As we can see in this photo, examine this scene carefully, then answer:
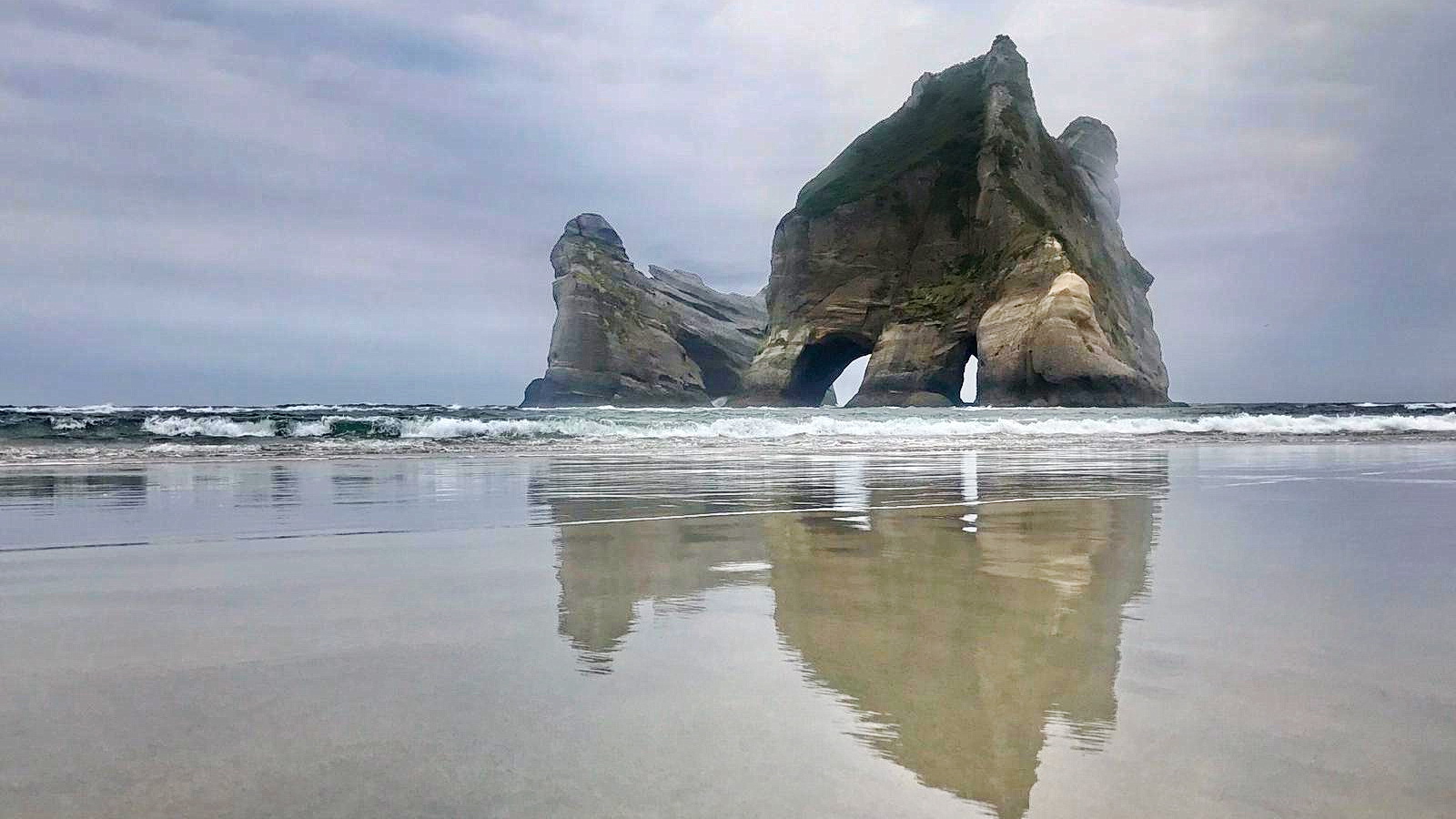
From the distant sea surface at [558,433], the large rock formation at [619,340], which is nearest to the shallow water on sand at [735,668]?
the distant sea surface at [558,433]

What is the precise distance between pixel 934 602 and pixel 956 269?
4890 cm

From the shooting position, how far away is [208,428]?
14.5m

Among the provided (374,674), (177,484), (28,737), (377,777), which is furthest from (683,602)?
(177,484)

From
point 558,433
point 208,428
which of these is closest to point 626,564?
point 558,433

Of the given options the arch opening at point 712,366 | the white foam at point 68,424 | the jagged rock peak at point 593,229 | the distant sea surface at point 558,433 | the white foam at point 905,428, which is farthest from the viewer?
the arch opening at point 712,366

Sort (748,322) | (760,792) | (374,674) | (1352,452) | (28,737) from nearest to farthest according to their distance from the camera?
(760,792) → (28,737) → (374,674) → (1352,452) → (748,322)

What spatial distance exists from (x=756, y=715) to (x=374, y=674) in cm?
72

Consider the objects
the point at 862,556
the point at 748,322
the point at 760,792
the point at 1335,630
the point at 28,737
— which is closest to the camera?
the point at 760,792

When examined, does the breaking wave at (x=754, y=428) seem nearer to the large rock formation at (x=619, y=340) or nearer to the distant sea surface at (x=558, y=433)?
the distant sea surface at (x=558, y=433)

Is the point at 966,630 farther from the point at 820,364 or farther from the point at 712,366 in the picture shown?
the point at 712,366

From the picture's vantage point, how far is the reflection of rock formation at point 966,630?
3.73 feet

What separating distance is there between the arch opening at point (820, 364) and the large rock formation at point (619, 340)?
169cm

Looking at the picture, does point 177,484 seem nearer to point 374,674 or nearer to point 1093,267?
point 374,674

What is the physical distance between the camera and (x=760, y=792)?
3.19 ft
